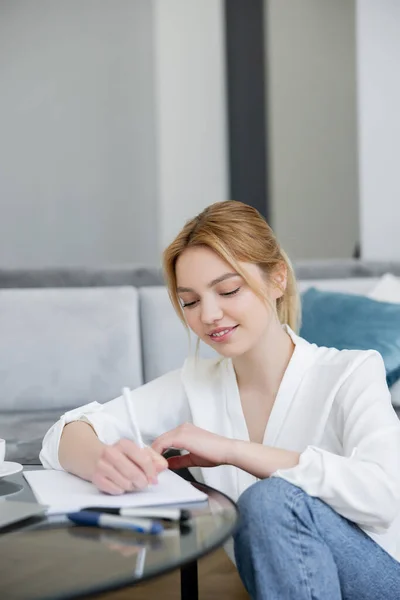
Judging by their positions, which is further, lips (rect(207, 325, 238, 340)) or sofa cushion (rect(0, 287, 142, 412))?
sofa cushion (rect(0, 287, 142, 412))

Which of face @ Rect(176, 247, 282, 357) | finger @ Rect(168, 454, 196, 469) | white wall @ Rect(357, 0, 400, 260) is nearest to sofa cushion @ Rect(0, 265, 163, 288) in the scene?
white wall @ Rect(357, 0, 400, 260)

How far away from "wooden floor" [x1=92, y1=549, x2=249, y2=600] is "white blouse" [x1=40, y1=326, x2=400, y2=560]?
0.64 metres

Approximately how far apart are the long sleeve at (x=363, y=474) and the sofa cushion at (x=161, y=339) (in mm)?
1524

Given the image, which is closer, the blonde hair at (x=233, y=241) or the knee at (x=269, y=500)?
the knee at (x=269, y=500)

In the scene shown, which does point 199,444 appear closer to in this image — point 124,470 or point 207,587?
point 124,470

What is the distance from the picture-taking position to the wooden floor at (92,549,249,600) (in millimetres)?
2074

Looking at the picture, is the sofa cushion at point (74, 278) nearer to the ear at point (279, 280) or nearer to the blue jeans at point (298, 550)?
the ear at point (279, 280)

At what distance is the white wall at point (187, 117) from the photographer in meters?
4.54

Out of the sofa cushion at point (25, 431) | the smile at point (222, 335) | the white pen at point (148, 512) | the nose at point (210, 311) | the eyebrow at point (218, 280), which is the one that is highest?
the eyebrow at point (218, 280)

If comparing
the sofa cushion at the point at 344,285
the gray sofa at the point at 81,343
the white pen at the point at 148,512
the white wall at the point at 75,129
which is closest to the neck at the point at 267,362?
the white pen at the point at 148,512

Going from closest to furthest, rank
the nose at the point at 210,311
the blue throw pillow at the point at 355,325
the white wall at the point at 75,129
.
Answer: the nose at the point at 210,311 → the blue throw pillow at the point at 355,325 → the white wall at the point at 75,129

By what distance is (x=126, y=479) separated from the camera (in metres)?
1.12

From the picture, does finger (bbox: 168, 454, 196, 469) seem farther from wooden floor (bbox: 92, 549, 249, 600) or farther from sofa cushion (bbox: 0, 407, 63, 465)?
wooden floor (bbox: 92, 549, 249, 600)

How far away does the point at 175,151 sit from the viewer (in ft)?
15.0
